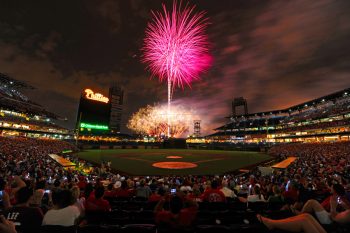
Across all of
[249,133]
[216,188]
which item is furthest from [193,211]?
[249,133]

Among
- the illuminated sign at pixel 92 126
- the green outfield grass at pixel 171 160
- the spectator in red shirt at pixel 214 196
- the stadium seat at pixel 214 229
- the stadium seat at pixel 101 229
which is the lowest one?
the green outfield grass at pixel 171 160

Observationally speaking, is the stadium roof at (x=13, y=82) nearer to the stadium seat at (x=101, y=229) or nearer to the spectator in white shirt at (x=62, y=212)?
the spectator in white shirt at (x=62, y=212)

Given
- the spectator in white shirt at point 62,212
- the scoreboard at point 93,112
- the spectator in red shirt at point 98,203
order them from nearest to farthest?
the spectator in white shirt at point 62,212
the spectator in red shirt at point 98,203
the scoreboard at point 93,112

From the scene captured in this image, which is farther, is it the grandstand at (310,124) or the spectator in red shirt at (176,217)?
the grandstand at (310,124)

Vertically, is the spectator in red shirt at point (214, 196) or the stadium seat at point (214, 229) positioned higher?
the stadium seat at point (214, 229)

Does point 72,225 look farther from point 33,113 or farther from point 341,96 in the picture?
point 341,96

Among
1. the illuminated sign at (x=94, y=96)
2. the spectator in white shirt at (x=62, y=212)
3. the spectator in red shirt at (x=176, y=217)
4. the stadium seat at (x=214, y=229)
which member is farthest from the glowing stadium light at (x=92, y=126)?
the stadium seat at (x=214, y=229)
